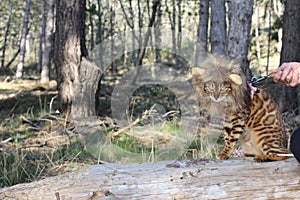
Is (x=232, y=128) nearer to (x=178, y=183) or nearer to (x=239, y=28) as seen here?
(x=178, y=183)

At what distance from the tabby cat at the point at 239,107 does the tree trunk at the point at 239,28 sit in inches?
108

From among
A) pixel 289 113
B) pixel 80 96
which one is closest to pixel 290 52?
pixel 289 113

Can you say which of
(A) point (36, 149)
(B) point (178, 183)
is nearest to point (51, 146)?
(A) point (36, 149)

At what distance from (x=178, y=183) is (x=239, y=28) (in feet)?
11.6

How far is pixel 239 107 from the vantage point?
2922 mm

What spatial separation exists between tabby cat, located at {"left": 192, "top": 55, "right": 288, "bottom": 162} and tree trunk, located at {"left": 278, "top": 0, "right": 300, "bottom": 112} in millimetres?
5585

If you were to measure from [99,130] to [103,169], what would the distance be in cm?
346

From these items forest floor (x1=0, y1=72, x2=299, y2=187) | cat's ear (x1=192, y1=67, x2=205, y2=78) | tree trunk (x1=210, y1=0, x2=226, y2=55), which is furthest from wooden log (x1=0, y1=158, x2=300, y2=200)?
tree trunk (x1=210, y1=0, x2=226, y2=55)

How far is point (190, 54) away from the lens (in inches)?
234

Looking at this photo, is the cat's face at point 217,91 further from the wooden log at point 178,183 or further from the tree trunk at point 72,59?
the tree trunk at point 72,59

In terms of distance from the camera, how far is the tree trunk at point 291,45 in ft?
28.1

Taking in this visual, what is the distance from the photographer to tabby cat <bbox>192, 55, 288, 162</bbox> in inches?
113

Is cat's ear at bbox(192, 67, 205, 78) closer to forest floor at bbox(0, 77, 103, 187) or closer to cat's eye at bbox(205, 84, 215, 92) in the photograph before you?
cat's eye at bbox(205, 84, 215, 92)

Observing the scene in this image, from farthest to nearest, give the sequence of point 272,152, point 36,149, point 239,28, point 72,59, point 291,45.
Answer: point 291,45, point 72,59, point 36,149, point 239,28, point 272,152
